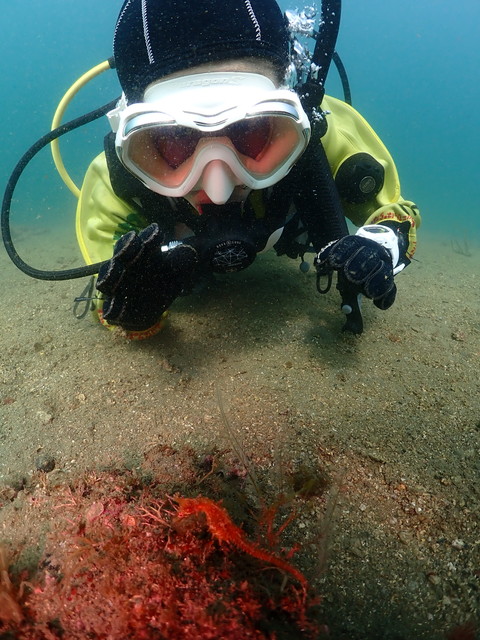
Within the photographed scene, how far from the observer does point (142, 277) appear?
2381 millimetres

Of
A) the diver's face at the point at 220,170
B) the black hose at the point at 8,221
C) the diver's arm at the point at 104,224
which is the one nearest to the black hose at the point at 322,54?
the diver's face at the point at 220,170

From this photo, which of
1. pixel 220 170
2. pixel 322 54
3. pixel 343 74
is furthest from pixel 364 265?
pixel 343 74

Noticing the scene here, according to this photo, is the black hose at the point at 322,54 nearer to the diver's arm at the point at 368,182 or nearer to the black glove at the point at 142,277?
the diver's arm at the point at 368,182

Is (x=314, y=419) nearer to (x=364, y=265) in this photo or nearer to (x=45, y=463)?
(x=364, y=265)

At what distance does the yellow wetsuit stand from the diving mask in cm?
75

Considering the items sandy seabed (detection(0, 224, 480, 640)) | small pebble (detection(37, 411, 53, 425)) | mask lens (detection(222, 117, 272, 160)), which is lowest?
sandy seabed (detection(0, 224, 480, 640))

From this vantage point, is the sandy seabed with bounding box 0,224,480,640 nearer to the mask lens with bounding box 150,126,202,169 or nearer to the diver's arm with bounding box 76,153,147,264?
the diver's arm with bounding box 76,153,147,264

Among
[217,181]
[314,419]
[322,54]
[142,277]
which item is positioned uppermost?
[322,54]

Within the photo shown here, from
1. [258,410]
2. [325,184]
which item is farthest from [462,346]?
[258,410]

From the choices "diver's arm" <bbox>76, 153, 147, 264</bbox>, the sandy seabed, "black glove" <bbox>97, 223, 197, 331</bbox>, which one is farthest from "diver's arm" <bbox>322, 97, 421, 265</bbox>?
"diver's arm" <bbox>76, 153, 147, 264</bbox>

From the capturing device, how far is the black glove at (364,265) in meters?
2.38

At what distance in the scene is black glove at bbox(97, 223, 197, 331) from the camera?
2.13 m

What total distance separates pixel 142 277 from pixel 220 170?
3.00ft

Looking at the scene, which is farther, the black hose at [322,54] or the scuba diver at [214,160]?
the black hose at [322,54]
